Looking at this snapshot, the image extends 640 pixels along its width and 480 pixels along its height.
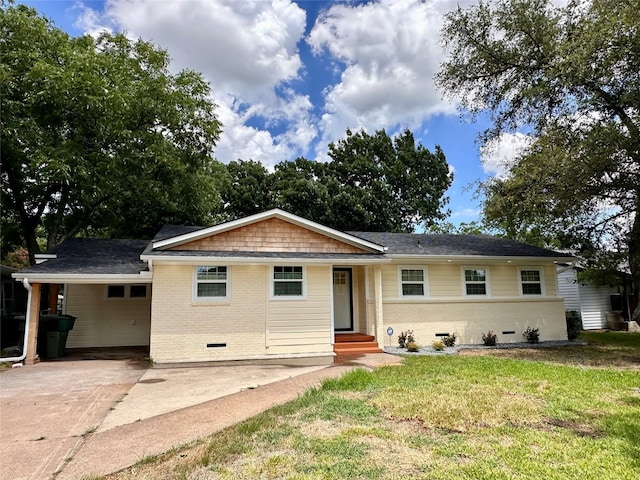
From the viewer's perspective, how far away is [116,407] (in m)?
6.59

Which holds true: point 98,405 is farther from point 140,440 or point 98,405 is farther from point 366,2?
point 366,2

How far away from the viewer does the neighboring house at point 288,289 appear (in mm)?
10852

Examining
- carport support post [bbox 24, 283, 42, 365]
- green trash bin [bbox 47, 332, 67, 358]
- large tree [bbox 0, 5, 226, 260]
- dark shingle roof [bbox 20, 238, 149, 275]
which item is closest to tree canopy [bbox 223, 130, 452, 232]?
large tree [bbox 0, 5, 226, 260]

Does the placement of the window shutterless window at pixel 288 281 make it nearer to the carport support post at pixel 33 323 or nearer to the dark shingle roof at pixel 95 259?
the dark shingle roof at pixel 95 259

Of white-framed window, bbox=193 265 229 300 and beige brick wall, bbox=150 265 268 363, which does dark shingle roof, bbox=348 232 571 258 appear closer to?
beige brick wall, bbox=150 265 268 363

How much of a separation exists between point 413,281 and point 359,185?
17.7 metres

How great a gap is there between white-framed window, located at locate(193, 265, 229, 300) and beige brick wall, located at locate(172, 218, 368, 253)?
616mm

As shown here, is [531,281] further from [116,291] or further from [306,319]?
[116,291]

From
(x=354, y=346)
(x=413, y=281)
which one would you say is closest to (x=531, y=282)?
(x=413, y=281)

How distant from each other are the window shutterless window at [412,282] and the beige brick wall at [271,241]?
80.5 inches

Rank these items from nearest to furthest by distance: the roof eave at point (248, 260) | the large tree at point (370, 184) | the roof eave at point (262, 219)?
1. the roof eave at point (248, 260)
2. the roof eave at point (262, 219)
3. the large tree at point (370, 184)

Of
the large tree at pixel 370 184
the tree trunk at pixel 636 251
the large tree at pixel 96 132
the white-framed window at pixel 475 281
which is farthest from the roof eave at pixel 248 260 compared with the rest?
the large tree at pixel 370 184

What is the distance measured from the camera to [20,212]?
1784 cm

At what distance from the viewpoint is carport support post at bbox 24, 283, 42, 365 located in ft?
35.7
